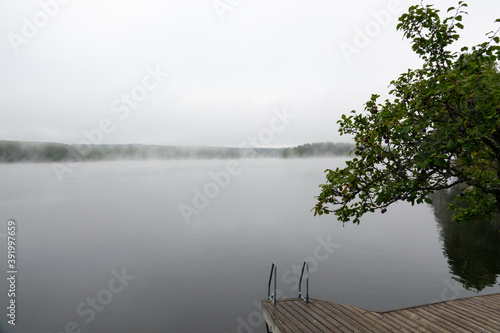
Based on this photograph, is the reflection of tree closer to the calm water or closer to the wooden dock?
the calm water

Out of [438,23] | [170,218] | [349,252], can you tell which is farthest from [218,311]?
[170,218]

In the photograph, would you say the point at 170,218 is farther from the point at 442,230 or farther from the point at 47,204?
the point at 442,230

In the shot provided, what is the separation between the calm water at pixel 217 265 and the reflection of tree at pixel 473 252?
0.26ft

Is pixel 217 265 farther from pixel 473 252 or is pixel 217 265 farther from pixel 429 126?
pixel 473 252

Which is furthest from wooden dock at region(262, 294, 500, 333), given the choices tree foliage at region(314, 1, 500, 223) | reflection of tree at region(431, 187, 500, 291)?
reflection of tree at region(431, 187, 500, 291)

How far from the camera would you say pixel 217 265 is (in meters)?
22.8

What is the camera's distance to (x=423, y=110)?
5699 mm

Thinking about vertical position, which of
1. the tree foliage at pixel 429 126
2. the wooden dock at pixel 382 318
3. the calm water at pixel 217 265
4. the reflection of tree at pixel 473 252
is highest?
the tree foliage at pixel 429 126

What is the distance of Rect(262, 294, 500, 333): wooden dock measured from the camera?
881 cm

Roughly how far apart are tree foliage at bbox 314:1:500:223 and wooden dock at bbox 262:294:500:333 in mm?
4336

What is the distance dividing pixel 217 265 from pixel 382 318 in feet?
50.4

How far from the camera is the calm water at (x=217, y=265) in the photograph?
53.5 ft

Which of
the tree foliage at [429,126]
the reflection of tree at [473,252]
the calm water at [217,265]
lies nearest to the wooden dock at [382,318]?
the tree foliage at [429,126]

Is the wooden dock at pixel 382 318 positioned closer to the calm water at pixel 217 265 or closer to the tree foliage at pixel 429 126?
the tree foliage at pixel 429 126
